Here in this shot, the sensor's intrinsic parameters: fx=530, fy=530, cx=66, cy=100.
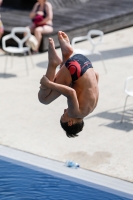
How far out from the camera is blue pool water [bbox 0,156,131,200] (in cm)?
745

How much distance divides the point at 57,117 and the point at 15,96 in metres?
1.53

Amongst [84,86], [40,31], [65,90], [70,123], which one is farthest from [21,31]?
[65,90]

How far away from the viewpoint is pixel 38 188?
770 cm

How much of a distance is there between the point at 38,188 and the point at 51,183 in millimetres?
218

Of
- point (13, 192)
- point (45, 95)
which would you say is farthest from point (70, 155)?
point (45, 95)

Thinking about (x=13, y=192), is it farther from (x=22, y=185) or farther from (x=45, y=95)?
(x=45, y=95)

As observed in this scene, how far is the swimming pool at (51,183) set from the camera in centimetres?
747

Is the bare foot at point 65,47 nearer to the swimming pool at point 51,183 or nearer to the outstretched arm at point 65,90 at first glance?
the outstretched arm at point 65,90

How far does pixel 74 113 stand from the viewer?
5.89 meters

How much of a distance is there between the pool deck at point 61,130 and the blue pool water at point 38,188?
23.2 inches

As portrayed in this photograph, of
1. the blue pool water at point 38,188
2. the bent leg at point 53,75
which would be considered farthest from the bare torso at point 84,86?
the blue pool water at point 38,188

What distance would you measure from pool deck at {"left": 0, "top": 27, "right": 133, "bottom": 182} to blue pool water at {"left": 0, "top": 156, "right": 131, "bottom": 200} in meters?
0.59

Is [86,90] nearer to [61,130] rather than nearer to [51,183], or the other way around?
[51,183]

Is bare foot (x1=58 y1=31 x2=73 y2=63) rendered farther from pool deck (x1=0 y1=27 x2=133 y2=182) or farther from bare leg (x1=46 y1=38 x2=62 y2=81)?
pool deck (x1=0 y1=27 x2=133 y2=182)
